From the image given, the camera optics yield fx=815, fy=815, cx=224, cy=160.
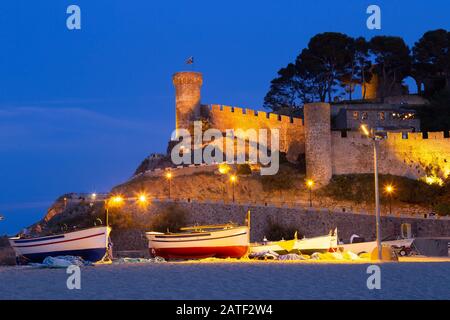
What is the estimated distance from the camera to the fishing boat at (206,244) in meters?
32.8

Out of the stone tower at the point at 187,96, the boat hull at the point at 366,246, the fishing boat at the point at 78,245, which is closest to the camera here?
the fishing boat at the point at 78,245

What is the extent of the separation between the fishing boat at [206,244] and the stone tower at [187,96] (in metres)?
25.2

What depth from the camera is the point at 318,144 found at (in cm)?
4934

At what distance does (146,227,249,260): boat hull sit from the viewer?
1292 inches

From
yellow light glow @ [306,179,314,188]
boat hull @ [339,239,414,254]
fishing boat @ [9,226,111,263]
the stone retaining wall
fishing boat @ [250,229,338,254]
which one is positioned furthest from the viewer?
yellow light glow @ [306,179,314,188]

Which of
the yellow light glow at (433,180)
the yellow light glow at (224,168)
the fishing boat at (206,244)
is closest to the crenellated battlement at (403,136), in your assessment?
the yellow light glow at (433,180)

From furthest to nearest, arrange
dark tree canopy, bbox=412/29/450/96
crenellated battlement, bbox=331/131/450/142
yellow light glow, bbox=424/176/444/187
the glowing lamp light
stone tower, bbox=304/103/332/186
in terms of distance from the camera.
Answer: dark tree canopy, bbox=412/29/450/96
crenellated battlement, bbox=331/131/450/142
stone tower, bbox=304/103/332/186
yellow light glow, bbox=424/176/444/187
the glowing lamp light

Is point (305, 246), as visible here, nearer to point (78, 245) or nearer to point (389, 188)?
point (78, 245)

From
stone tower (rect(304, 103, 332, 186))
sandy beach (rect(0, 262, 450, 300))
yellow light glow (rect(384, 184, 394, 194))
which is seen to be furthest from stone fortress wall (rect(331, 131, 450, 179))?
sandy beach (rect(0, 262, 450, 300))

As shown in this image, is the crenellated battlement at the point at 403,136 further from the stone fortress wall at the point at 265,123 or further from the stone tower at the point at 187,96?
the stone tower at the point at 187,96

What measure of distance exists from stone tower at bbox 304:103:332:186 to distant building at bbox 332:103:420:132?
6.55 meters

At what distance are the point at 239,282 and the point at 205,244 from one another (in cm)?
1348

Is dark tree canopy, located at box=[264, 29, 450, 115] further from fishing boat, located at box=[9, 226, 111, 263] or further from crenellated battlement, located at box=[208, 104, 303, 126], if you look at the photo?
fishing boat, located at box=[9, 226, 111, 263]
